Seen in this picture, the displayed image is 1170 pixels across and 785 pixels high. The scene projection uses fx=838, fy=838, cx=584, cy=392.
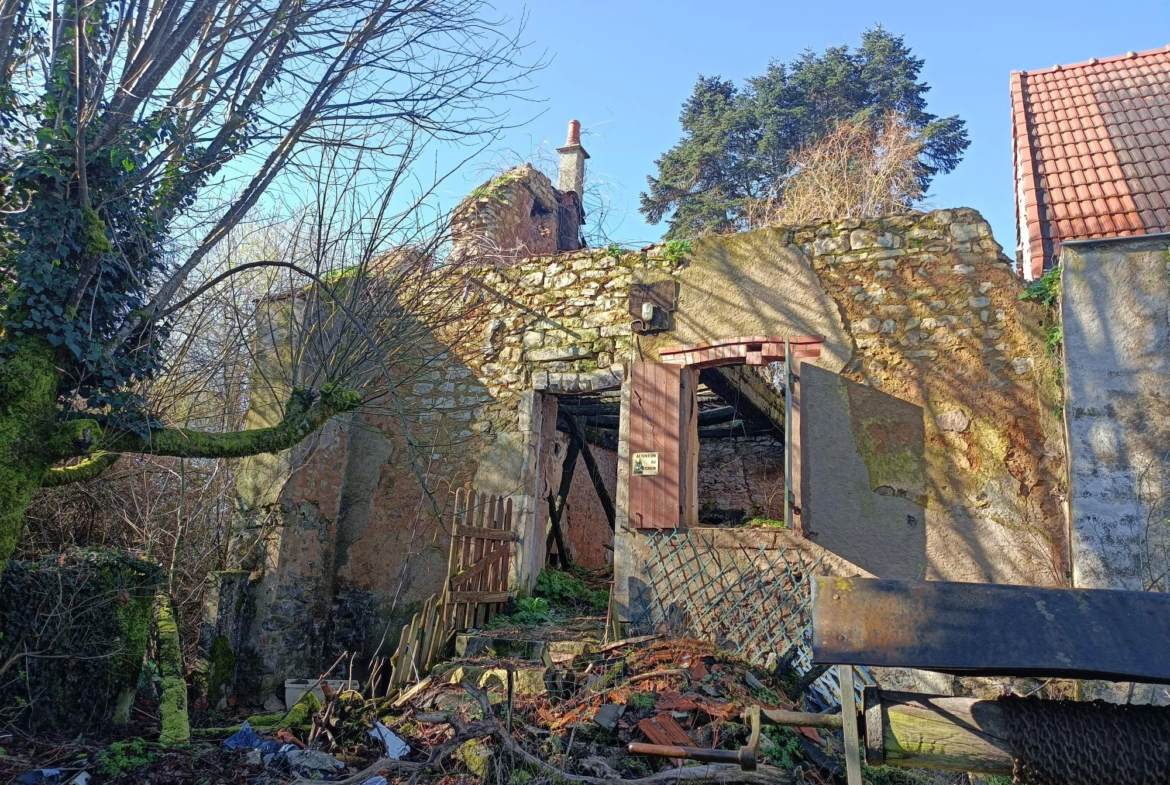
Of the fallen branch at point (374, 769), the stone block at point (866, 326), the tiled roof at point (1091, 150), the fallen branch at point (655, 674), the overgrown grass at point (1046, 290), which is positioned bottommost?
the fallen branch at point (374, 769)

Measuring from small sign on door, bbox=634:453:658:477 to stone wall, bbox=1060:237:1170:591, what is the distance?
Answer: 306 centimetres

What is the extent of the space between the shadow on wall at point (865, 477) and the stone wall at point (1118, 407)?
41.4 inches

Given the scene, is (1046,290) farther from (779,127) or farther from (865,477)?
(779,127)

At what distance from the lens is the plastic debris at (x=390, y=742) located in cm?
462

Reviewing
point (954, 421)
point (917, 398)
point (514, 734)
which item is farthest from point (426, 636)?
point (954, 421)

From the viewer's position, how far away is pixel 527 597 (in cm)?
762

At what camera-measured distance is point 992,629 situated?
2391 millimetres

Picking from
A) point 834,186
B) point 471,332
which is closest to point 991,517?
point 471,332

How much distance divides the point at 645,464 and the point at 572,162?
9301 mm


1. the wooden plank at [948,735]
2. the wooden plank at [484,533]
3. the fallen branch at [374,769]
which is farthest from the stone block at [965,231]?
the fallen branch at [374,769]

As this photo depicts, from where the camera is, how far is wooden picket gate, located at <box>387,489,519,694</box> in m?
6.13

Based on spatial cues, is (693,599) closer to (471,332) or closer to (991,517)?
(991,517)

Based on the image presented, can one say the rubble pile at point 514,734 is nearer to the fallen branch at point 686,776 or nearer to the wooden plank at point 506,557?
the fallen branch at point 686,776

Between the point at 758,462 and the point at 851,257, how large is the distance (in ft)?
16.0
